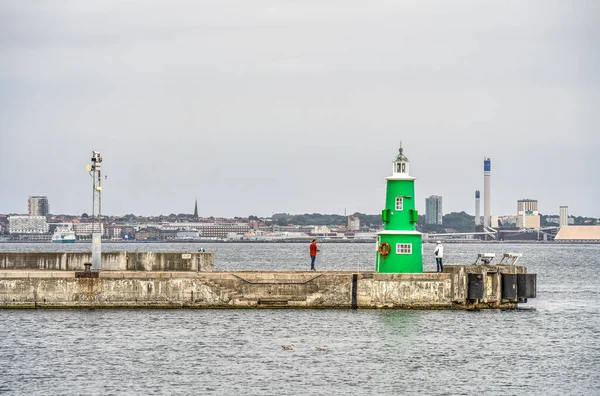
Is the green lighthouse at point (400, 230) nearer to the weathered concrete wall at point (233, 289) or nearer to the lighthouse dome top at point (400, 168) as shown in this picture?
the lighthouse dome top at point (400, 168)

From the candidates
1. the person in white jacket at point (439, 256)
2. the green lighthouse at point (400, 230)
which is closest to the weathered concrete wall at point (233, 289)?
the green lighthouse at point (400, 230)

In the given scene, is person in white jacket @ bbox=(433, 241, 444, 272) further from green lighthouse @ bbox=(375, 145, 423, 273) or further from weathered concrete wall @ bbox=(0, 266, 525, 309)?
weathered concrete wall @ bbox=(0, 266, 525, 309)

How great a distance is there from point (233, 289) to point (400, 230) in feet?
25.0

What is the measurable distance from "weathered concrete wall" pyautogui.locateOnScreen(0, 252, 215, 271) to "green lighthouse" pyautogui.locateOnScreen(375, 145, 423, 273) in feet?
28.8

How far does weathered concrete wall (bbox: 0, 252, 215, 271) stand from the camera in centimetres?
5278

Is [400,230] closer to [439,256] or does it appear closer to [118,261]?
[439,256]

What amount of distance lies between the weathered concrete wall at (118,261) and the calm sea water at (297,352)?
5.52 m

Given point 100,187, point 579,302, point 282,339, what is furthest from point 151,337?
point 579,302

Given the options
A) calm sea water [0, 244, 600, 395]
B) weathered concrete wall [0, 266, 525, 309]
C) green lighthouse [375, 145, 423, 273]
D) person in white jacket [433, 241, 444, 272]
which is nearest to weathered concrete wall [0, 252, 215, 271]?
weathered concrete wall [0, 266, 525, 309]

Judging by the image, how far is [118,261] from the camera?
174 ft

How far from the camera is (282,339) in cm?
4103

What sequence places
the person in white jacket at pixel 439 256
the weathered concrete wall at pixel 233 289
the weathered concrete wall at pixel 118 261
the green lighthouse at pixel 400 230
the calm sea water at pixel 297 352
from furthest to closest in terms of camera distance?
the weathered concrete wall at pixel 118 261
the person in white jacket at pixel 439 256
the green lighthouse at pixel 400 230
the weathered concrete wall at pixel 233 289
the calm sea water at pixel 297 352

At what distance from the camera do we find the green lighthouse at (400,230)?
48812 millimetres

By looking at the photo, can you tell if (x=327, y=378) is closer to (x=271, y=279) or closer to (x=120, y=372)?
(x=120, y=372)
